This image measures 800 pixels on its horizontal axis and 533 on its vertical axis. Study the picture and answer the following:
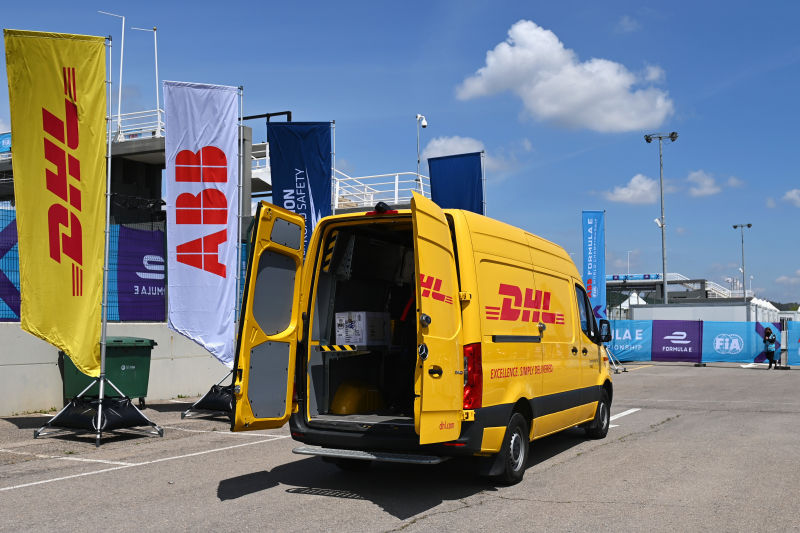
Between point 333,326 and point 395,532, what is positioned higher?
point 333,326

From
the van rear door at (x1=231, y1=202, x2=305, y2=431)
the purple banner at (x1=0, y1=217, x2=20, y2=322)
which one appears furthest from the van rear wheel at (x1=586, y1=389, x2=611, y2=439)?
the purple banner at (x1=0, y1=217, x2=20, y2=322)

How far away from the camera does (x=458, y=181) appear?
62.3 feet

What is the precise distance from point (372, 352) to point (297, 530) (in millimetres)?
2733

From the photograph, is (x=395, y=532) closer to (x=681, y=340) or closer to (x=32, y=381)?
(x=32, y=381)

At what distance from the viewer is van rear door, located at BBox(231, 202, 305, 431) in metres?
6.85

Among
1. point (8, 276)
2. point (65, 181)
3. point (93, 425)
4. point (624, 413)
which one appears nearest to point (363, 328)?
point (93, 425)

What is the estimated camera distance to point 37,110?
10.0 meters

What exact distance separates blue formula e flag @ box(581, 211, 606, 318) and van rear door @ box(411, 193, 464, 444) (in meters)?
19.8

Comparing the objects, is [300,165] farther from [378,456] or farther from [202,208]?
[378,456]

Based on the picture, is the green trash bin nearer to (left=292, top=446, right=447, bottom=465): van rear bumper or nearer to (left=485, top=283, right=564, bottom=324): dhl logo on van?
(left=292, top=446, right=447, bottom=465): van rear bumper

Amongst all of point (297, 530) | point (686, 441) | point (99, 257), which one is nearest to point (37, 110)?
point (99, 257)

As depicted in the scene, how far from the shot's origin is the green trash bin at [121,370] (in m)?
12.0

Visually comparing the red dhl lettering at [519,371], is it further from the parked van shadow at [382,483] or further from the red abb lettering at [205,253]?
the red abb lettering at [205,253]

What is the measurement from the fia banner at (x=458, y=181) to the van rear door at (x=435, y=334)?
12.2 m
